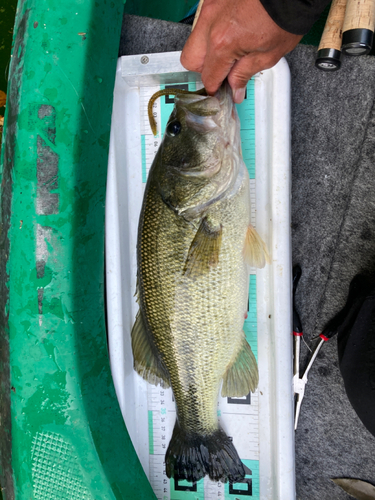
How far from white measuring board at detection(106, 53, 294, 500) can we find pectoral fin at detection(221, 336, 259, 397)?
4.9 inches

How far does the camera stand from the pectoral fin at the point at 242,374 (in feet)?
3.91

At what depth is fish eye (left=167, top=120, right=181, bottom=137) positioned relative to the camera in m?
1.07

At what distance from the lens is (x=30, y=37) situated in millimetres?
1110

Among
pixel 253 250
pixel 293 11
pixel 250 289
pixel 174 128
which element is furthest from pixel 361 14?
pixel 250 289

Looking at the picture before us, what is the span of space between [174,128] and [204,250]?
15.2 inches

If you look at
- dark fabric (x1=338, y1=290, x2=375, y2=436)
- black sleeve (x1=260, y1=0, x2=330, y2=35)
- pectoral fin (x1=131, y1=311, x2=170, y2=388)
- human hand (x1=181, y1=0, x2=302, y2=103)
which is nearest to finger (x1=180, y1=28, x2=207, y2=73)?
human hand (x1=181, y1=0, x2=302, y2=103)

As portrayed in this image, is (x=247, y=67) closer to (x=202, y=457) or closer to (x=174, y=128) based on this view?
(x=174, y=128)

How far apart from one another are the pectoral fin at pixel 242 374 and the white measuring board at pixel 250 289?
0.12 metres

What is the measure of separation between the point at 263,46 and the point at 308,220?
2.79 ft

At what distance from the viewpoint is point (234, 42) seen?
2.78 ft

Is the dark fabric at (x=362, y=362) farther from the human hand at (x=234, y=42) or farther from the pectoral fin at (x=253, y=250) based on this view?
the human hand at (x=234, y=42)

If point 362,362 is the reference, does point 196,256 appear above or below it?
above

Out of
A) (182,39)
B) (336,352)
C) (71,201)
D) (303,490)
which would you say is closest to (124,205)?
(71,201)

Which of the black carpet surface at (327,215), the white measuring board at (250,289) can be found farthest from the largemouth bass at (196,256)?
the black carpet surface at (327,215)
